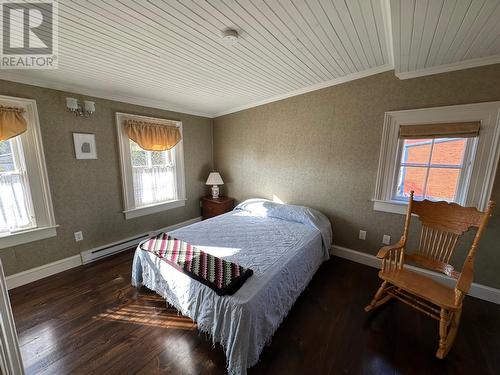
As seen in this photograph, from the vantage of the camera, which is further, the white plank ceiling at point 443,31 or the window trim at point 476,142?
the window trim at point 476,142

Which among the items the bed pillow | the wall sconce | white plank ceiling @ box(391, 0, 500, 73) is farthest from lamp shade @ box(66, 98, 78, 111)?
white plank ceiling @ box(391, 0, 500, 73)

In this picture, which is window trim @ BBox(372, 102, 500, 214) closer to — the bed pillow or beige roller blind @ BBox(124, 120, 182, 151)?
the bed pillow

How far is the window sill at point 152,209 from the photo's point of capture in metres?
2.99

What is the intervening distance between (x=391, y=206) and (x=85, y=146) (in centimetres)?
378

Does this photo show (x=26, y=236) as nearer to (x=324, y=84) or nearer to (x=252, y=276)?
(x=252, y=276)

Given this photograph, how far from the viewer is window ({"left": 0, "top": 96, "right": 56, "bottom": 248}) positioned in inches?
80.6

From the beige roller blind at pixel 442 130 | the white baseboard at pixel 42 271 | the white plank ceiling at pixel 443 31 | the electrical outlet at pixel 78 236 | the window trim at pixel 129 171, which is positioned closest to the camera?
the white plank ceiling at pixel 443 31

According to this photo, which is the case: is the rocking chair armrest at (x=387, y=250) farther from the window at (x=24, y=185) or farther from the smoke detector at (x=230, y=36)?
the window at (x=24, y=185)

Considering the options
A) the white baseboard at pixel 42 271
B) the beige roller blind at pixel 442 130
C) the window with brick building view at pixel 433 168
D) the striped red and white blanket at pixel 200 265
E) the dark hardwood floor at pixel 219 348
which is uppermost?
the beige roller blind at pixel 442 130

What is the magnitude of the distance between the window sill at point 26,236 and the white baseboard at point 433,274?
3.53 metres

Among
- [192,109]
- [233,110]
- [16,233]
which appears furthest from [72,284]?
[233,110]

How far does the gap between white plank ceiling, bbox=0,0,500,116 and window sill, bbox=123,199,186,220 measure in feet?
5.33

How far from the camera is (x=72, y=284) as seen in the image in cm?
220

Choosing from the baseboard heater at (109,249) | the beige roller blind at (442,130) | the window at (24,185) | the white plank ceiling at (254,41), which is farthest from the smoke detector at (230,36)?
the baseboard heater at (109,249)
